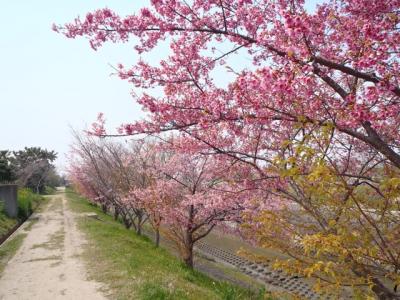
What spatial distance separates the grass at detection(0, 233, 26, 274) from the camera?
37.1ft

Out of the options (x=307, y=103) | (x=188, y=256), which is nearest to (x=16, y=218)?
(x=188, y=256)

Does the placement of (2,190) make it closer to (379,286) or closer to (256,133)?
(256,133)

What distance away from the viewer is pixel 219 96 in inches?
180

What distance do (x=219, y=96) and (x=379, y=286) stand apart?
2836 mm

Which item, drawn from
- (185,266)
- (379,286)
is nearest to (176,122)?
(379,286)

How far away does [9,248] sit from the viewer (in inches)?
523

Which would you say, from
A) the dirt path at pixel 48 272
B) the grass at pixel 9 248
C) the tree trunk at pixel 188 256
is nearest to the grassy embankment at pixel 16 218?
the grass at pixel 9 248

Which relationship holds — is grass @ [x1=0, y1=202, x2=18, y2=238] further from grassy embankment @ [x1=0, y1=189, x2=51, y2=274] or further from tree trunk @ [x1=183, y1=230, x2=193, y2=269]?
tree trunk @ [x1=183, y1=230, x2=193, y2=269]

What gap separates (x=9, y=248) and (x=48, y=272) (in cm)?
455

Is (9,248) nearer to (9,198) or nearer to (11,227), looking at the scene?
(11,227)

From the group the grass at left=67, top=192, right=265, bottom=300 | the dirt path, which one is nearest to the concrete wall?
the dirt path

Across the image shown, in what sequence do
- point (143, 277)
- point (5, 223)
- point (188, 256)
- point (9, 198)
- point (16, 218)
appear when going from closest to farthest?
point (143, 277) → point (188, 256) → point (5, 223) → point (9, 198) → point (16, 218)

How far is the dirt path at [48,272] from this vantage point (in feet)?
26.3

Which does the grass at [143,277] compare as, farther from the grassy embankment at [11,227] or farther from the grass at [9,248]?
the grassy embankment at [11,227]
